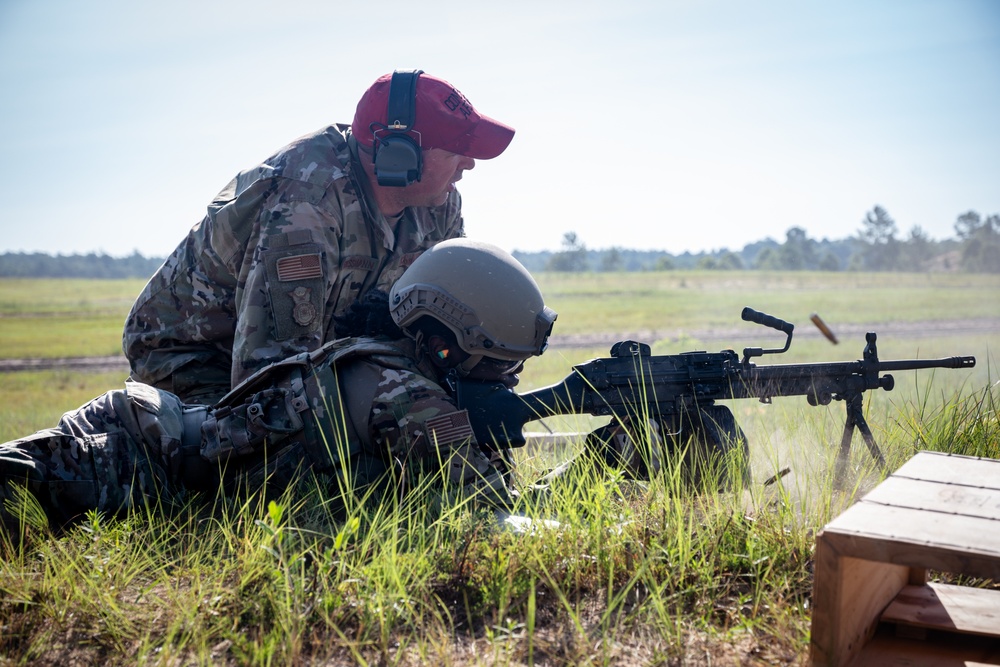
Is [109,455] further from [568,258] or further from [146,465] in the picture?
[568,258]

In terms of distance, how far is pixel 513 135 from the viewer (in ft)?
16.6

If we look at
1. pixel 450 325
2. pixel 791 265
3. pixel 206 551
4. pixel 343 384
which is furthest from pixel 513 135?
pixel 791 265

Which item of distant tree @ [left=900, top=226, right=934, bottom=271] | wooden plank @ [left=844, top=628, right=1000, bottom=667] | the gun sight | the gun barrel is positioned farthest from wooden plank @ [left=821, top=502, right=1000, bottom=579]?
distant tree @ [left=900, top=226, right=934, bottom=271]

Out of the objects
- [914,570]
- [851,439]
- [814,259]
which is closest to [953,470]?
[914,570]

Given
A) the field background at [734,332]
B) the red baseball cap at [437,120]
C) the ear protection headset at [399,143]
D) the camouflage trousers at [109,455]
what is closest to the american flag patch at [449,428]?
the camouflage trousers at [109,455]

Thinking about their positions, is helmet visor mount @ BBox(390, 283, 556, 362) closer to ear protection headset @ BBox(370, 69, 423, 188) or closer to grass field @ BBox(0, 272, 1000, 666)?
grass field @ BBox(0, 272, 1000, 666)

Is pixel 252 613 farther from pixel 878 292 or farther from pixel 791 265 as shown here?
pixel 791 265

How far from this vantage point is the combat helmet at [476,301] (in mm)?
3727

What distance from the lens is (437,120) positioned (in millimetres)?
4805

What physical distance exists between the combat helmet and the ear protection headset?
0.94 metres

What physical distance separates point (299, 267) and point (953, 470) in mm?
3224

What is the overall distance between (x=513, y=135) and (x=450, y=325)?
1.81 meters

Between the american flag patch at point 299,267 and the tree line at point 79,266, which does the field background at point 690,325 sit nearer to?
the american flag patch at point 299,267

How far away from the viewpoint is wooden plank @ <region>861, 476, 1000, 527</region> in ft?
7.76
